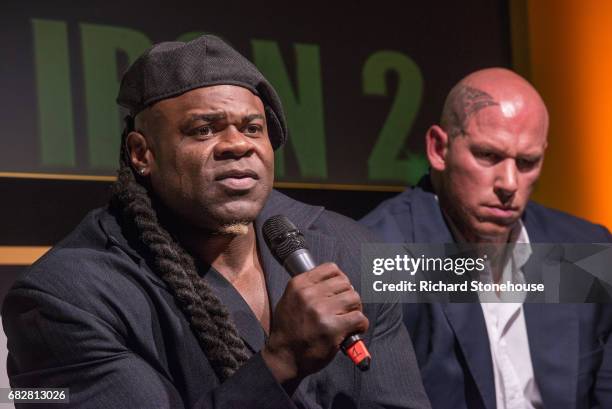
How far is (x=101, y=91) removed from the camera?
98.7 inches

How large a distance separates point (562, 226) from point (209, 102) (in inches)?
52.5

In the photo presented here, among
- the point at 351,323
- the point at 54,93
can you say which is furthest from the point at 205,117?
the point at 54,93

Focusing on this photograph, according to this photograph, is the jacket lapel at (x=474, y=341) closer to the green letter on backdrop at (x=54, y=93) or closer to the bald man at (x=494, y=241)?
the bald man at (x=494, y=241)

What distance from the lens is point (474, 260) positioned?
2639 mm

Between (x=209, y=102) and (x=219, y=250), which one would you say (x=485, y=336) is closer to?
(x=219, y=250)

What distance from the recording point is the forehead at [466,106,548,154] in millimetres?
2576

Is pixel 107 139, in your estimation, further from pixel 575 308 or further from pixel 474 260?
pixel 575 308

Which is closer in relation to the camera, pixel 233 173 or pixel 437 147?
pixel 233 173

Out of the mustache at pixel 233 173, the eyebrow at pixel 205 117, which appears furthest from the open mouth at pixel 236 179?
the eyebrow at pixel 205 117

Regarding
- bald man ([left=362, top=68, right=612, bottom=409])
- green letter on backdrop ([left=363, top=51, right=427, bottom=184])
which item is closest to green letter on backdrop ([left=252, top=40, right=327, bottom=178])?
green letter on backdrop ([left=363, top=51, right=427, bottom=184])

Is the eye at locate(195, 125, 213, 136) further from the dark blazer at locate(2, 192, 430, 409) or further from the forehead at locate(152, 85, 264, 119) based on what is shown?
the dark blazer at locate(2, 192, 430, 409)

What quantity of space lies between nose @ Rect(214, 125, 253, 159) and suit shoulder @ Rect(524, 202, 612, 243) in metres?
1.20

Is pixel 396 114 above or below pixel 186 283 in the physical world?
above

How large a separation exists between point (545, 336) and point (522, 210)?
0.33m
